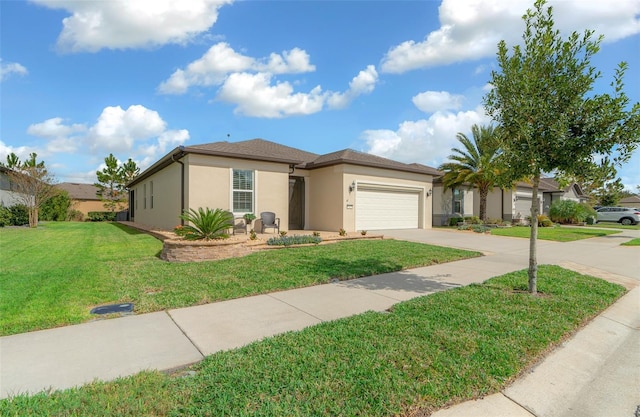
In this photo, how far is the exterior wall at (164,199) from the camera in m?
13.7

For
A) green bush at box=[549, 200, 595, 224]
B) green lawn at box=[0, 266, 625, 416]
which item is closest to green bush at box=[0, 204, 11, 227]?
green lawn at box=[0, 266, 625, 416]

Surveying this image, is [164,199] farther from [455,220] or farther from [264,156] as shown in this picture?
[455,220]

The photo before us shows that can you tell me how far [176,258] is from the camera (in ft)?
27.6

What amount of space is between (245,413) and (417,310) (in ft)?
9.79

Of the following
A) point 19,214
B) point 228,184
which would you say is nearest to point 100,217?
point 19,214

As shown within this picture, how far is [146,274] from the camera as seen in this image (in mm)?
6918

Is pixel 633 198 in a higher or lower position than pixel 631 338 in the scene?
higher

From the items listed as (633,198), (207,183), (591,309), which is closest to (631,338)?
(591,309)

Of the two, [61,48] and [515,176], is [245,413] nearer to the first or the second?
[515,176]

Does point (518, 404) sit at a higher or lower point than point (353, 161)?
lower

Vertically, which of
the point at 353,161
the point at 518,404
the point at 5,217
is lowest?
the point at 518,404

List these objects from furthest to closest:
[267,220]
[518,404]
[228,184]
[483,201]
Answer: [483,201], [267,220], [228,184], [518,404]

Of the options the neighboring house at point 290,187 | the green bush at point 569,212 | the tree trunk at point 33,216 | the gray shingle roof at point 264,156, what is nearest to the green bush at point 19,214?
the tree trunk at point 33,216

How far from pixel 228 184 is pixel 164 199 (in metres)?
4.61
